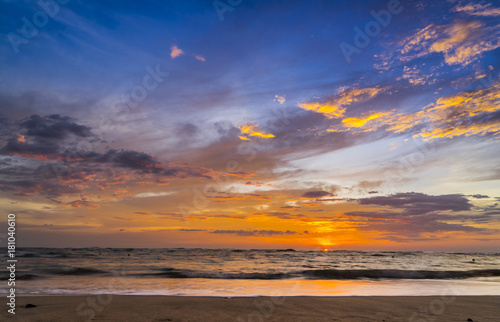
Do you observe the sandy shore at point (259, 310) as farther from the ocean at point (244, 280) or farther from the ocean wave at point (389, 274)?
the ocean wave at point (389, 274)

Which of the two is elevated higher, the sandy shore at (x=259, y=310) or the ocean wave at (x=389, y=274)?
the sandy shore at (x=259, y=310)

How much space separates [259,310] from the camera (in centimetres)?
844

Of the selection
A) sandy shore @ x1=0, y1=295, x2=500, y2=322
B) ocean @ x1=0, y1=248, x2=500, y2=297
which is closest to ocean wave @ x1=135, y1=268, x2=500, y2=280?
ocean @ x1=0, y1=248, x2=500, y2=297

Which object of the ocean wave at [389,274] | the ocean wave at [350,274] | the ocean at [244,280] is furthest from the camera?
the ocean wave at [389,274]

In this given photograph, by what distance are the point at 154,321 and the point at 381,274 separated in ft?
78.9

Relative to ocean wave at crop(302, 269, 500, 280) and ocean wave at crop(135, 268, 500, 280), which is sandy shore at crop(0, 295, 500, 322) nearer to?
ocean wave at crop(135, 268, 500, 280)

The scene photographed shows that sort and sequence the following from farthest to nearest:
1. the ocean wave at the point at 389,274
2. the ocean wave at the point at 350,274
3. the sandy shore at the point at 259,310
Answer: the ocean wave at the point at 389,274 → the ocean wave at the point at 350,274 → the sandy shore at the point at 259,310

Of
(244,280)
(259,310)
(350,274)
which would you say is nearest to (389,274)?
(350,274)

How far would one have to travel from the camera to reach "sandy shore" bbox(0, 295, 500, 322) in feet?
24.2

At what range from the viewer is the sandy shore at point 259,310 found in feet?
24.2

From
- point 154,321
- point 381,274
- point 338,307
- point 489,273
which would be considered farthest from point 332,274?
point 154,321

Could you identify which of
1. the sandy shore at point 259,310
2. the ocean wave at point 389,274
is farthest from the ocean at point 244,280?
the sandy shore at point 259,310

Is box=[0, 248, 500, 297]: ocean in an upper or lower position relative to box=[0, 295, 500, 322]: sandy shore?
lower

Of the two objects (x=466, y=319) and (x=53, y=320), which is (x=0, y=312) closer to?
(x=53, y=320)
